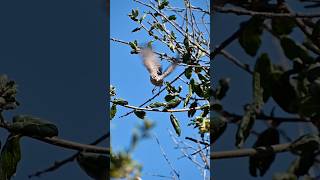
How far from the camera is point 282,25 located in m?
1.16

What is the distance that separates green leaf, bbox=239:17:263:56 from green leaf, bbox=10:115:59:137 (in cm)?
54

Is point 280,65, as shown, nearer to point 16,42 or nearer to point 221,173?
point 221,173

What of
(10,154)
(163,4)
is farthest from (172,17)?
(10,154)

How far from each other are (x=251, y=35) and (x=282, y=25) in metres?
0.09

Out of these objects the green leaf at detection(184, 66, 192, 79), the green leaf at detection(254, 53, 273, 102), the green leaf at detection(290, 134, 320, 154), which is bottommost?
the green leaf at detection(290, 134, 320, 154)

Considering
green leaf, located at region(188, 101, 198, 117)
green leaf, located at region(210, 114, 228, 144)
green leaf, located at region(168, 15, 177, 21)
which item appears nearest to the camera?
green leaf, located at region(210, 114, 228, 144)

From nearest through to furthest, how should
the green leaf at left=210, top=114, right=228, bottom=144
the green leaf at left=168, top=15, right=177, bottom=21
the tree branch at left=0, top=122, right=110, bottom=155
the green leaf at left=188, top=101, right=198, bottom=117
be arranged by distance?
1. the green leaf at left=210, top=114, right=228, bottom=144
2. the tree branch at left=0, top=122, right=110, bottom=155
3. the green leaf at left=188, top=101, right=198, bottom=117
4. the green leaf at left=168, top=15, right=177, bottom=21

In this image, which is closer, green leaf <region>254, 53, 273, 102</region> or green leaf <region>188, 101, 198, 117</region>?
green leaf <region>254, 53, 273, 102</region>

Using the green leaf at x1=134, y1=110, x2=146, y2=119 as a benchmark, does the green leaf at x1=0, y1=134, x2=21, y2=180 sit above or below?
below

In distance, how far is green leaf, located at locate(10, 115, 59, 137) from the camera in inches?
51.6

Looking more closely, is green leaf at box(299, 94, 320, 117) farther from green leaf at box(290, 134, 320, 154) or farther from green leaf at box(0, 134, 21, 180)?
green leaf at box(0, 134, 21, 180)

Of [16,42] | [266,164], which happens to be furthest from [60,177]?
[266,164]

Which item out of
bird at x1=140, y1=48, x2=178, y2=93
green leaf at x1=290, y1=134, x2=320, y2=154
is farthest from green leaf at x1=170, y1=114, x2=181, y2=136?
green leaf at x1=290, y1=134, x2=320, y2=154

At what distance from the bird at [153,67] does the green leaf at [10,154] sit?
3.91 feet
